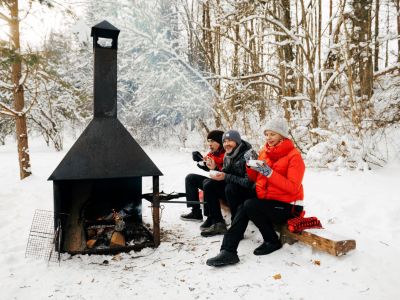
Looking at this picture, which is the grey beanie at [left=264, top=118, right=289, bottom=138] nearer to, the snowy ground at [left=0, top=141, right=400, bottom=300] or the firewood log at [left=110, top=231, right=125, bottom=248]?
the snowy ground at [left=0, top=141, right=400, bottom=300]

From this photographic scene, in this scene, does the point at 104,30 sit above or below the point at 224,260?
above

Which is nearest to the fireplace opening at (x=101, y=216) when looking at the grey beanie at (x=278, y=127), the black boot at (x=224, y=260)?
the black boot at (x=224, y=260)

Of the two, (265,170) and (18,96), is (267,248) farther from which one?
(18,96)

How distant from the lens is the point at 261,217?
11.6 ft

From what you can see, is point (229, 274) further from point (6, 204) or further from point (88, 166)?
point (6, 204)

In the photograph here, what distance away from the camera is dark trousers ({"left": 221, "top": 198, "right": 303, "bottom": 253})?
350 cm

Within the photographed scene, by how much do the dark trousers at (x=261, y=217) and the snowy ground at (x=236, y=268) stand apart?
0.22m

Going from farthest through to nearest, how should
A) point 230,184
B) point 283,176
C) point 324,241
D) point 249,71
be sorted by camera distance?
point 249,71 < point 230,184 < point 283,176 < point 324,241

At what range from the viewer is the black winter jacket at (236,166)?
397 centimetres

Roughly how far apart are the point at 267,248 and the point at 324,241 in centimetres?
63

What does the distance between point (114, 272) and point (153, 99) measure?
10.7m

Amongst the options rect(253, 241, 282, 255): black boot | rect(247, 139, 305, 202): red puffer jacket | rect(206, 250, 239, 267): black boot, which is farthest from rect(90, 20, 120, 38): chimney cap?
rect(253, 241, 282, 255): black boot

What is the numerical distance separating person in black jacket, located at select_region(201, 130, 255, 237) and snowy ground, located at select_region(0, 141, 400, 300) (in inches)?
11.7

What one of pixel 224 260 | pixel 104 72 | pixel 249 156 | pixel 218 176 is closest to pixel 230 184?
pixel 218 176
